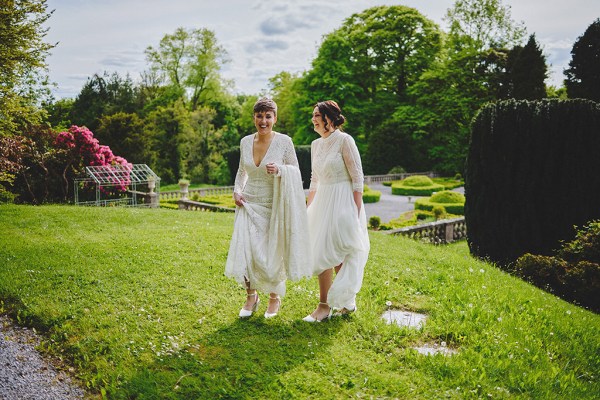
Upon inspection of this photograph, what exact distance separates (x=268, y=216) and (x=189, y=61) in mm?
39423

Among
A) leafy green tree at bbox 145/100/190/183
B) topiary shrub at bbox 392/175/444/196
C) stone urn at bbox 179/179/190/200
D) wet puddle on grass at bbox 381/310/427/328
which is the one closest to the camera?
wet puddle on grass at bbox 381/310/427/328

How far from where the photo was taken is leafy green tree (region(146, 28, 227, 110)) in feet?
131

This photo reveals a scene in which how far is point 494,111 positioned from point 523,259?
150 inches

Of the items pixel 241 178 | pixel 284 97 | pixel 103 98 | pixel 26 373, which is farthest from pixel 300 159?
pixel 26 373

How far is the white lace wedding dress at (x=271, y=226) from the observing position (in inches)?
171

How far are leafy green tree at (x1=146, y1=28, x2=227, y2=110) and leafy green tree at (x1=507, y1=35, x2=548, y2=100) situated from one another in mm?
26132

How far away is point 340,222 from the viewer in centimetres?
444

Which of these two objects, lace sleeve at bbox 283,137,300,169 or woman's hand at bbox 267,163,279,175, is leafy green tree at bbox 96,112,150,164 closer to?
A: lace sleeve at bbox 283,137,300,169

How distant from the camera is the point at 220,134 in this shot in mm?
34906

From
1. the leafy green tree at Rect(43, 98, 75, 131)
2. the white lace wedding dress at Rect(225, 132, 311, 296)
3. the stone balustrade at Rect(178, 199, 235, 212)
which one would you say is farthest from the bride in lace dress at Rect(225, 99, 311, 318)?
the leafy green tree at Rect(43, 98, 75, 131)

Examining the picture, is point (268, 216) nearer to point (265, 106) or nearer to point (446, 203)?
point (265, 106)

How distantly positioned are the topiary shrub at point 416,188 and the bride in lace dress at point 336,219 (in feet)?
74.3

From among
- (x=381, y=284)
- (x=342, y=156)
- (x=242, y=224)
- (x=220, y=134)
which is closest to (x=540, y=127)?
(x=381, y=284)

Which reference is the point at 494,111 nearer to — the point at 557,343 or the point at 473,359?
the point at 557,343
